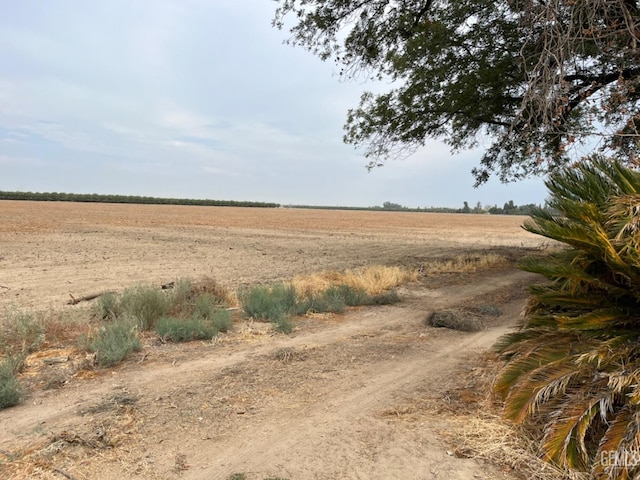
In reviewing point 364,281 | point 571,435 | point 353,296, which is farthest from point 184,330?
point 364,281

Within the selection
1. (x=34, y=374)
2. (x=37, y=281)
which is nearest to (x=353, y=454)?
(x=34, y=374)

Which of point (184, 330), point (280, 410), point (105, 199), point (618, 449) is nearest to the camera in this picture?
point (618, 449)

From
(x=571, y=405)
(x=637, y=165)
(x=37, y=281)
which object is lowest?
(x=37, y=281)

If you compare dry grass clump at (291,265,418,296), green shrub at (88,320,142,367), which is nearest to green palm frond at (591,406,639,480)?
green shrub at (88,320,142,367)

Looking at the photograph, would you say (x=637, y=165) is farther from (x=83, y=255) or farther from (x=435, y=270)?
(x=83, y=255)

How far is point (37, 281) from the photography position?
38.7ft

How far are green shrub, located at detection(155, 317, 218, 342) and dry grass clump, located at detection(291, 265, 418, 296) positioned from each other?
10.7ft

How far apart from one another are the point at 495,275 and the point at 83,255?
1584 cm

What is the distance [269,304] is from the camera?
7.79m

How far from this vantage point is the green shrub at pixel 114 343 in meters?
5.13

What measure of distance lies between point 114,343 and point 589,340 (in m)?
5.22

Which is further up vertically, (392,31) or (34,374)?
(392,31)

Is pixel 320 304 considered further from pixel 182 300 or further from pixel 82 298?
pixel 82 298

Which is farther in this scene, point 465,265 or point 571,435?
point 465,265
